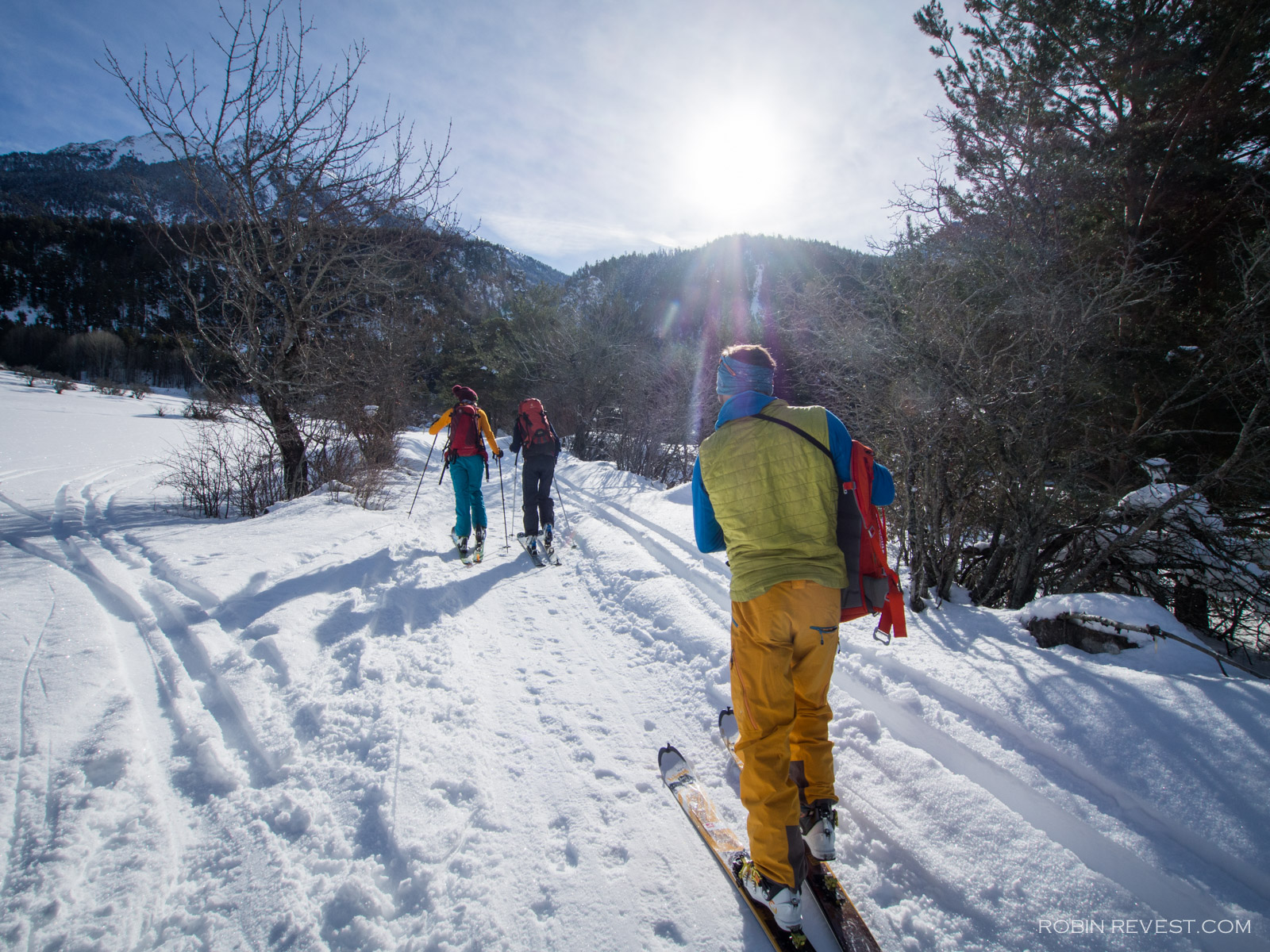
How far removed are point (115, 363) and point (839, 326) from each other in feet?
239

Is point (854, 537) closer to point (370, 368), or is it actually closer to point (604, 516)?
point (604, 516)

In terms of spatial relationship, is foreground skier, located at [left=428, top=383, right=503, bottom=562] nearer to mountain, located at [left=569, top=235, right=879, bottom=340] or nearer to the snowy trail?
the snowy trail

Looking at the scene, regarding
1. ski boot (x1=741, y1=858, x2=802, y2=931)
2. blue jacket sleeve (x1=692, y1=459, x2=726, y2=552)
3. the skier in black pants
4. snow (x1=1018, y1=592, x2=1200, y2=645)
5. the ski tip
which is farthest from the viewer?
the skier in black pants

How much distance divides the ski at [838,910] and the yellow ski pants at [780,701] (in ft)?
0.48

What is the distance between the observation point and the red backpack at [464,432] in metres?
5.93

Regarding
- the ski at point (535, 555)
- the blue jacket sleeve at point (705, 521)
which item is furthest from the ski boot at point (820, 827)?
the ski at point (535, 555)

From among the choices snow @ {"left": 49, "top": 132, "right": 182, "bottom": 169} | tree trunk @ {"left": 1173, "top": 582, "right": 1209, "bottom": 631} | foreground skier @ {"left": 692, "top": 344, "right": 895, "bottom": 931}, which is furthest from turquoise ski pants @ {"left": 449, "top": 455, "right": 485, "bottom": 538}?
snow @ {"left": 49, "top": 132, "right": 182, "bottom": 169}

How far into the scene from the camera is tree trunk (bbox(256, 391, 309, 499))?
7.84 metres

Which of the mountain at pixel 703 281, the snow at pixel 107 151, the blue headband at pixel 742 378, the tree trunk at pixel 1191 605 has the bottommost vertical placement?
the tree trunk at pixel 1191 605

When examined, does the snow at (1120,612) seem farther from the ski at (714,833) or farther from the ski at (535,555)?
the ski at (535,555)

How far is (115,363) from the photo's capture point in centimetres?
5059

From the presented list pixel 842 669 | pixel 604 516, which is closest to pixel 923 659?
pixel 842 669

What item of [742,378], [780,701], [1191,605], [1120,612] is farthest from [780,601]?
[1191,605]

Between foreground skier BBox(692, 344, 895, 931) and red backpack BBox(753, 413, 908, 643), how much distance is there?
0.06 meters
